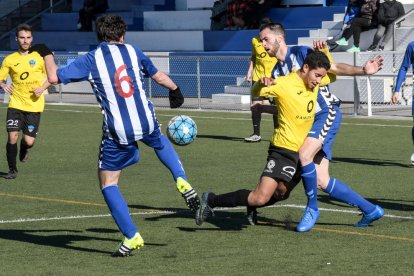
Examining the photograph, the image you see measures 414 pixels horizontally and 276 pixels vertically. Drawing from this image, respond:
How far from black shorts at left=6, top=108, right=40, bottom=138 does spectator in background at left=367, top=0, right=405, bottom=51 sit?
1313 centimetres

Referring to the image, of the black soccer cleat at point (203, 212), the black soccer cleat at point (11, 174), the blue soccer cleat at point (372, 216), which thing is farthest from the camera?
the black soccer cleat at point (11, 174)

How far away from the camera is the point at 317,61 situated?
9516mm

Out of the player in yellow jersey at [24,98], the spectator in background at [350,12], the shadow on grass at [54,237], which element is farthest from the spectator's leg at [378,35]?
the shadow on grass at [54,237]

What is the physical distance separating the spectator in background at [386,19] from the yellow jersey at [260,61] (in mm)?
7769

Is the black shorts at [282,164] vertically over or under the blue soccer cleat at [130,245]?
over

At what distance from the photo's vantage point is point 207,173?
1482 cm

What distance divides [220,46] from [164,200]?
18.4 meters

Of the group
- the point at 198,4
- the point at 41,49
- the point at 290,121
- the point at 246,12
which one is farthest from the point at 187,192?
the point at 198,4

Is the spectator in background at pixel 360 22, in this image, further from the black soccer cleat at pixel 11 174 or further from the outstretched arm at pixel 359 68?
the outstretched arm at pixel 359 68

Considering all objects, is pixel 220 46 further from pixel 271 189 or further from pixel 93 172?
pixel 271 189

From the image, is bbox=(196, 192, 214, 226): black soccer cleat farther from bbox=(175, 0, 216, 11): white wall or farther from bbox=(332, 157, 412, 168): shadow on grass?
bbox=(175, 0, 216, 11): white wall

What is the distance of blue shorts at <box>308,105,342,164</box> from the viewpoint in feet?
33.4

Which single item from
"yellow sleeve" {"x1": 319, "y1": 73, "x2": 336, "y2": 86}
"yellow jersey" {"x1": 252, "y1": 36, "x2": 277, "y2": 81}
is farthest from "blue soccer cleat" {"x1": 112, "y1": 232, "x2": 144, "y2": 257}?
"yellow jersey" {"x1": 252, "y1": 36, "x2": 277, "y2": 81}

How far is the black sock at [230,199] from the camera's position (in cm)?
1000
